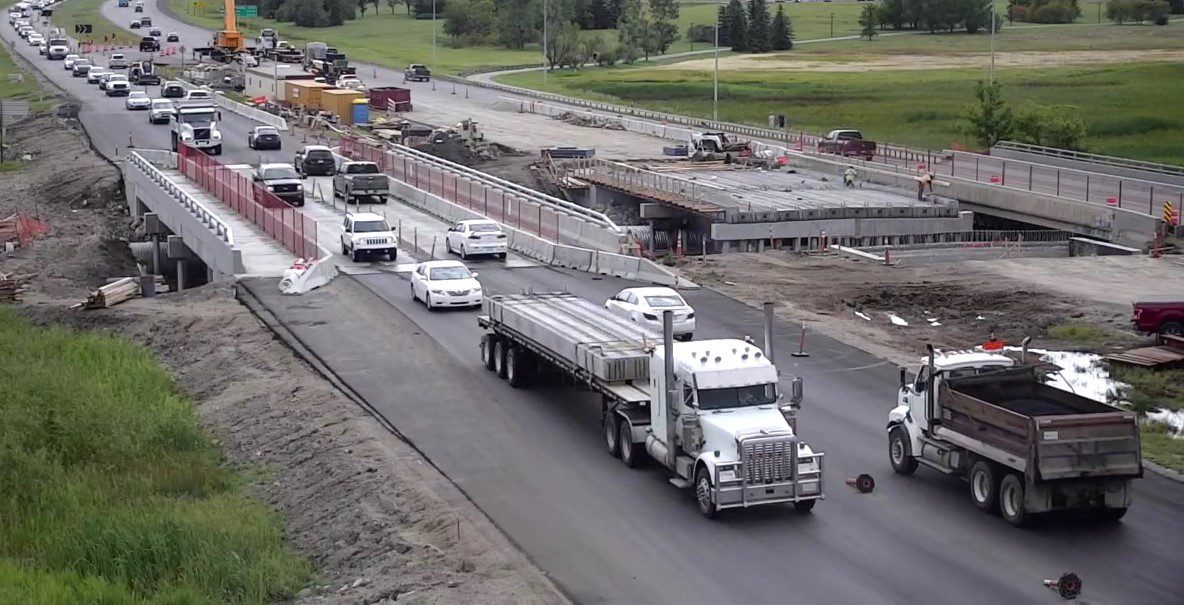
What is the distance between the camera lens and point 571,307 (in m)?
32.9

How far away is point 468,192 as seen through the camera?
63000 mm

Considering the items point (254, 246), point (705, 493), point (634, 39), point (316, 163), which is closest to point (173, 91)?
point (316, 163)

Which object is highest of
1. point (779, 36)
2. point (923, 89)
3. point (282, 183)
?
point (779, 36)

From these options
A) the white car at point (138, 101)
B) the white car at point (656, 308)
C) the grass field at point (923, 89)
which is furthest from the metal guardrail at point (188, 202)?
the grass field at point (923, 89)

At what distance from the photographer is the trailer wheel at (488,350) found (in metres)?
34.5

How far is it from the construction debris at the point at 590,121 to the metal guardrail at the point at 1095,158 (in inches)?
1129

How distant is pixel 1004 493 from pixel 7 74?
13995cm

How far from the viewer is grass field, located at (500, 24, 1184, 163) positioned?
96188mm

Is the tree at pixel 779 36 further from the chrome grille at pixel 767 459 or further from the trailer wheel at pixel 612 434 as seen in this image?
the chrome grille at pixel 767 459

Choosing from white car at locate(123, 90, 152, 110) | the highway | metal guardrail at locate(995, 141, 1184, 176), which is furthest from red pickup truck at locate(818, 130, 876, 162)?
the highway

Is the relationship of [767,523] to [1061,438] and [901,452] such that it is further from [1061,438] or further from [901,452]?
[1061,438]

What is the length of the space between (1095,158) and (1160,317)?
3582 centimetres

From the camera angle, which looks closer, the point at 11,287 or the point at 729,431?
the point at 729,431

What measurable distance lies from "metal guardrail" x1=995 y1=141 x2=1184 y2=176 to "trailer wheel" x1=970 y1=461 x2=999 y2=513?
4583cm
